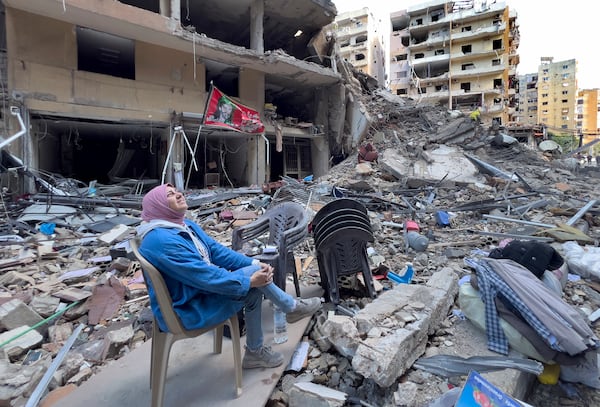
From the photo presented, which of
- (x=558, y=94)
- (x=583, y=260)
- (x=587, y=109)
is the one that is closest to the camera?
(x=583, y=260)

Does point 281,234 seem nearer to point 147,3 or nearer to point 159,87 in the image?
point 159,87

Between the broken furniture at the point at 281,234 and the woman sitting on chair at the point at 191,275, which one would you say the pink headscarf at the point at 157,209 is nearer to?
the woman sitting on chair at the point at 191,275

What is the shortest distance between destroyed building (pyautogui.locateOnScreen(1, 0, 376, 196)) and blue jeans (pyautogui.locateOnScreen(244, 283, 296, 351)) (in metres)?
7.13

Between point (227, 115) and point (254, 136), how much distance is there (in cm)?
226

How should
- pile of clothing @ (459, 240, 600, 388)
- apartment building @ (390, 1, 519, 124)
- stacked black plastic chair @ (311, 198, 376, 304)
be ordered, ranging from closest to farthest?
pile of clothing @ (459, 240, 600, 388) < stacked black plastic chair @ (311, 198, 376, 304) < apartment building @ (390, 1, 519, 124)

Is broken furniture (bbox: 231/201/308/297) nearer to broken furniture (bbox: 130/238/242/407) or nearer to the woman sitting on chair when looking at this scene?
the woman sitting on chair

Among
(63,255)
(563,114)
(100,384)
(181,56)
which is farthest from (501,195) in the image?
(563,114)

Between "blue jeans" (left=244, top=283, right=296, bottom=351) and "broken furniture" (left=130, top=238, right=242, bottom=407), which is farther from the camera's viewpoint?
"blue jeans" (left=244, top=283, right=296, bottom=351)

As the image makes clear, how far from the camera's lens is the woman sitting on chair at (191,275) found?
172 cm

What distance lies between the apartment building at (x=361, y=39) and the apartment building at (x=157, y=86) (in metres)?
31.4

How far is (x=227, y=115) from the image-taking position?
35.4 ft

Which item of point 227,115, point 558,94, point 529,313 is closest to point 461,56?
point 227,115

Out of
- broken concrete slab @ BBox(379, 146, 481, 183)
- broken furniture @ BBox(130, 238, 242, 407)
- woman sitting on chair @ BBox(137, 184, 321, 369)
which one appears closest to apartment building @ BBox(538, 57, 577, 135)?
broken concrete slab @ BBox(379, 146, 481, 183)

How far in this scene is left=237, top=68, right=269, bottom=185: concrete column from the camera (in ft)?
41.9
